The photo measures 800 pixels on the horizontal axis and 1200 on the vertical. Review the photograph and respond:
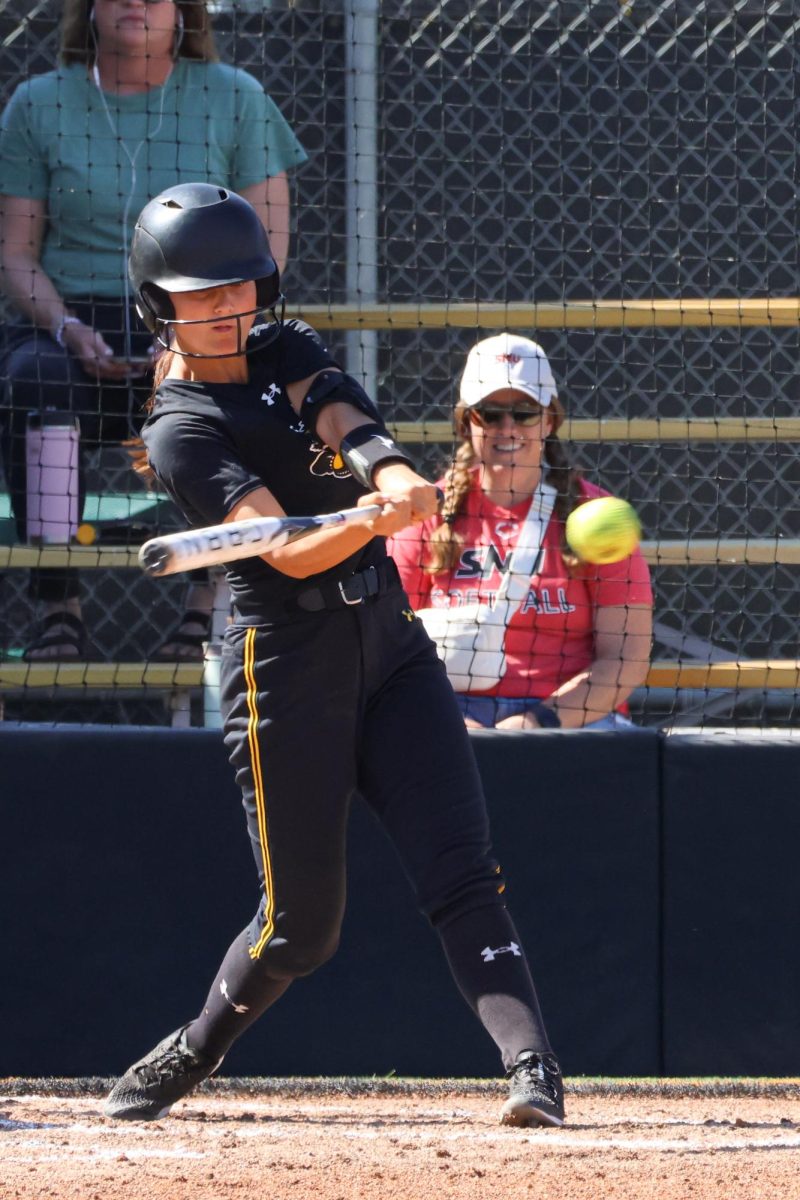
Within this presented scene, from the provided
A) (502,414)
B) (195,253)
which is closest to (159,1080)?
(195,253)

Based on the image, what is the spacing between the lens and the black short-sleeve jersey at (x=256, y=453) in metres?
3.09

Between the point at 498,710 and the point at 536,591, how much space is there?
1.11 ft

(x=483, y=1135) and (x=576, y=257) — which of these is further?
(x=576, y=257)

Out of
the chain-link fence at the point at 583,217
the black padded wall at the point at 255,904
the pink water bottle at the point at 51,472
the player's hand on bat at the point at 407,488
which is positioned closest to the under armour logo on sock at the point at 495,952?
the player's hand on bat at the point at 407,488

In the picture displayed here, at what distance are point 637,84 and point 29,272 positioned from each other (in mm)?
2608

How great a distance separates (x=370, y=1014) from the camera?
424 centimetres

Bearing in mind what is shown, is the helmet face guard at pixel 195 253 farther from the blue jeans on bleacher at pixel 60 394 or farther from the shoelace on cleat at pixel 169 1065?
the blue jeans on bleacher at pixel 60 394

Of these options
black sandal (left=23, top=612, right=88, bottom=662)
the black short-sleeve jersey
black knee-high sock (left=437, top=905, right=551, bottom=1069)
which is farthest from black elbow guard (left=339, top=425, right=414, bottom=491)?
black sandal (left=23, top=612, right=88, bottom=662)

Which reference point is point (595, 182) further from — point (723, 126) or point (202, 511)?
point (202, 511)

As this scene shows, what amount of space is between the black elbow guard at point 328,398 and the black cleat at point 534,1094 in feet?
4.02

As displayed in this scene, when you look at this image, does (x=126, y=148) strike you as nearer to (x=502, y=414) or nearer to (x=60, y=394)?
(x=60, y=394)

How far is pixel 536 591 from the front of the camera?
4523mm

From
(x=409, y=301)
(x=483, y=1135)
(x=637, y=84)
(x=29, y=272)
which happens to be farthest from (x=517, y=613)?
(x=637, y=84)

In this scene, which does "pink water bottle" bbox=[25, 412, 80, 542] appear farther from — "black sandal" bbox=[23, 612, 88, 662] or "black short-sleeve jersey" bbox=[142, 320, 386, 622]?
"black short-sleeve jersey" bbox=[142, 320, 386, 622]
